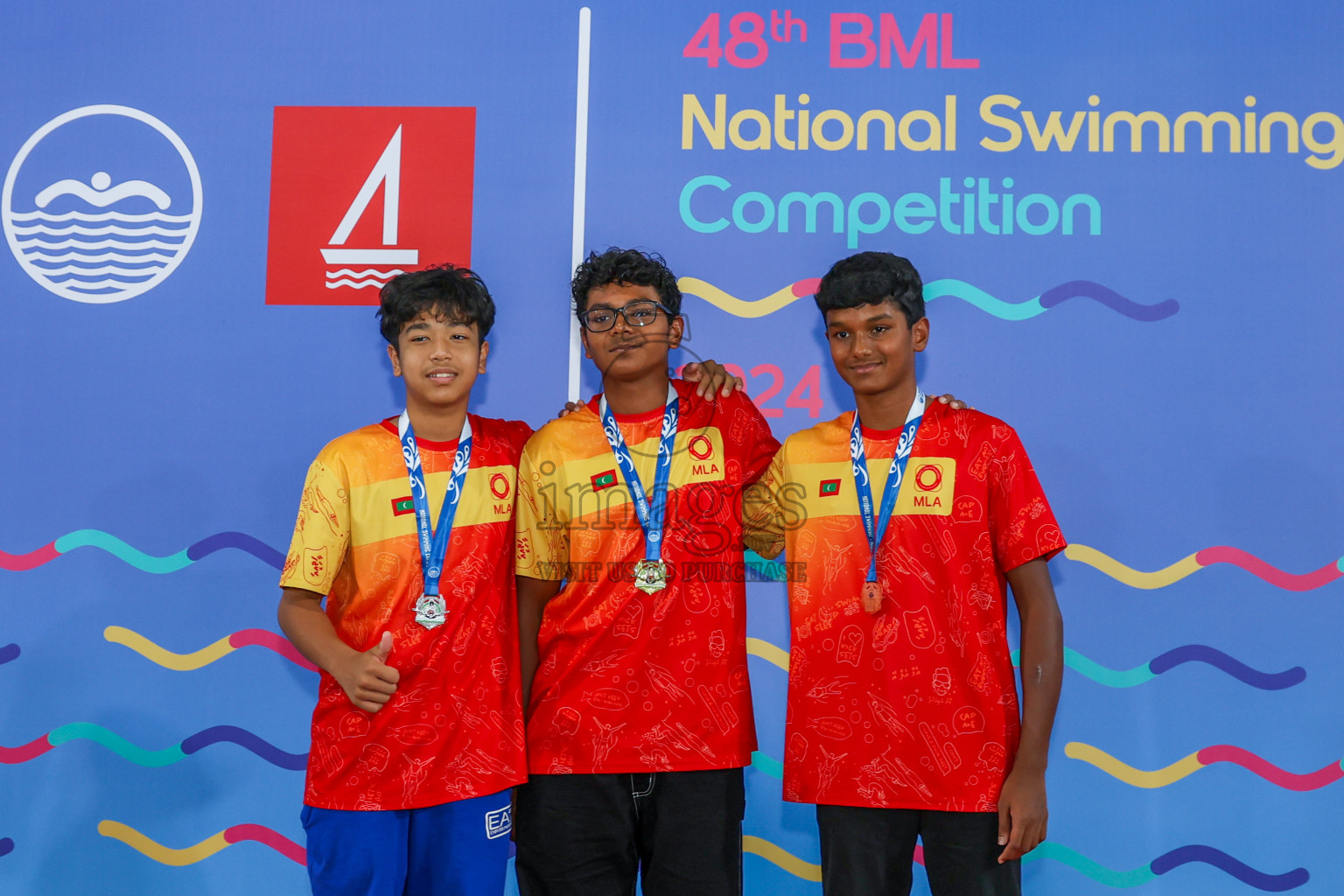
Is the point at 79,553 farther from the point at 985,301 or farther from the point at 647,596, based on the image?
the point at 985,301

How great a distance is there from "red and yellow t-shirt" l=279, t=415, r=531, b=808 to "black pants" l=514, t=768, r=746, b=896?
0.13 meters

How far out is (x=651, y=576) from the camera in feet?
6.71

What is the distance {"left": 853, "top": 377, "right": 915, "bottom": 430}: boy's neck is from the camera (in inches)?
83.7

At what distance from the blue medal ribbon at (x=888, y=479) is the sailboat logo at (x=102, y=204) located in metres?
2.06

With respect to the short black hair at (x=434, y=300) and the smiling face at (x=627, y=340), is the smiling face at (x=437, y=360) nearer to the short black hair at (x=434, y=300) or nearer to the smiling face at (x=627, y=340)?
the short black hair at (x=434, y=300)

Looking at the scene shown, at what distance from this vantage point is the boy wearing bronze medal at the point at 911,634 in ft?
6.35

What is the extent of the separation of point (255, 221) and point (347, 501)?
1.23 m

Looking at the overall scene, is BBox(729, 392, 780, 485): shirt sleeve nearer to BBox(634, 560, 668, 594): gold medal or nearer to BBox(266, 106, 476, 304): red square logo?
BBox(634, 560, 668, 594): gold medal

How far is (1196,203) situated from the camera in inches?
109

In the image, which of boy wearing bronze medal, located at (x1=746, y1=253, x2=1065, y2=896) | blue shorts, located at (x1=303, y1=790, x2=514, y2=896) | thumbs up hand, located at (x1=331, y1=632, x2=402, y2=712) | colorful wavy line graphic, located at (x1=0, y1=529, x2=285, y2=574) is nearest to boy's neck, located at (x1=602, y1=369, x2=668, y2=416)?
boy wearing bronze medal, located at (x1=746, y1=253, x2=1065, y2=896)

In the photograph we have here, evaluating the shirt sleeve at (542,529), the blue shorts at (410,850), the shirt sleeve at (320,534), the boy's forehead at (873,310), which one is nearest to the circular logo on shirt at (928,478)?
the boy's forehead at (873,310)

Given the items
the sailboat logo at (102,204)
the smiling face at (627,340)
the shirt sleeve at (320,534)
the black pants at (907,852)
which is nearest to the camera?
the black pants at (907,852)

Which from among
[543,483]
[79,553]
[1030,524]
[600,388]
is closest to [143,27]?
[79,553]

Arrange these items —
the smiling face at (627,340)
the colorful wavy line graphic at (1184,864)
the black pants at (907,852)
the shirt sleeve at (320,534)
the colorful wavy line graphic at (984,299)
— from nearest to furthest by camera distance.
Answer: the black pants at (907,852) < the shirt sleeve at (320,534) < the smiling face at (627,340) < the colorful wavy line graphic at (1184,864) < the colorful wavy line graphic at (984,299)
